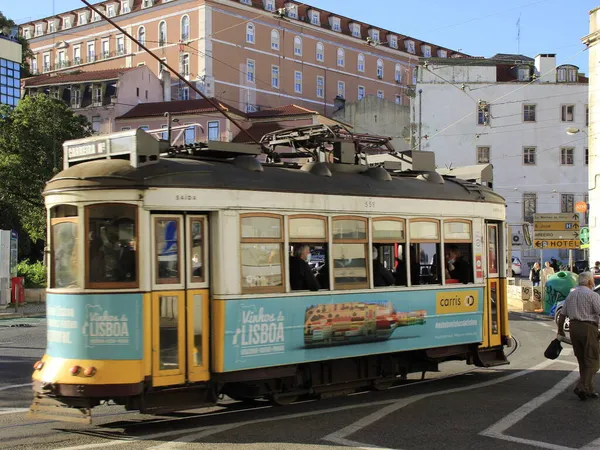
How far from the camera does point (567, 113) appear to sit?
58.5m

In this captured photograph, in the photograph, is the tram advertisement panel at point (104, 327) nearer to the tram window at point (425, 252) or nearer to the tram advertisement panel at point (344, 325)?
the tram advertisement panel at point (344, 325)

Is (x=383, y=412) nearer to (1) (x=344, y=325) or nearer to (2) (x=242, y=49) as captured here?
(1) (x=344, y=325)

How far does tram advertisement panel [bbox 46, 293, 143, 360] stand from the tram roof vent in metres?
1.50

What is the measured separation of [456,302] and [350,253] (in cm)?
232

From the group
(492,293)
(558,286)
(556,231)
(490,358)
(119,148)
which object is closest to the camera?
(119,148)

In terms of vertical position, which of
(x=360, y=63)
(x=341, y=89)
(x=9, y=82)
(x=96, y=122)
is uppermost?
(x=360, y=63)

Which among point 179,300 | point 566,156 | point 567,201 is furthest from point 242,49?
point 179,300

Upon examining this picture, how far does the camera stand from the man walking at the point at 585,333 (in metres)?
10.6

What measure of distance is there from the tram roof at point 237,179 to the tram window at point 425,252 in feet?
1.38

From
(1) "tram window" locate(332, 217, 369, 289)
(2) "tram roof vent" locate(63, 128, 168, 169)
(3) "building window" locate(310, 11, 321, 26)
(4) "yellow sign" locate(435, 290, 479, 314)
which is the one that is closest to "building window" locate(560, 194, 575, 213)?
(3) "building window" locate(310, 11, 321, 26)

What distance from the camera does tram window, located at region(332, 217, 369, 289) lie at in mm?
10773

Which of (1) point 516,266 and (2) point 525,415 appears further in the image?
(1) point 516,266

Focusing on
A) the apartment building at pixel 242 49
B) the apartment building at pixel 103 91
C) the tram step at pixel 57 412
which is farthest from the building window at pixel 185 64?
the tram step at pixel 57 412

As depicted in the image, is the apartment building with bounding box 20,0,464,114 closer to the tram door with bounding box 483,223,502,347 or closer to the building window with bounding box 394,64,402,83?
the building window with bounding box 394,64,402,83
